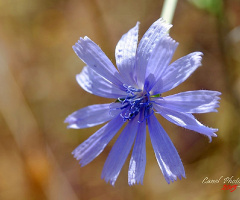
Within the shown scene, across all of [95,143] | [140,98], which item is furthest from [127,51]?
[95,143]

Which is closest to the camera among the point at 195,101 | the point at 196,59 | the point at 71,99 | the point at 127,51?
the point at 196,59

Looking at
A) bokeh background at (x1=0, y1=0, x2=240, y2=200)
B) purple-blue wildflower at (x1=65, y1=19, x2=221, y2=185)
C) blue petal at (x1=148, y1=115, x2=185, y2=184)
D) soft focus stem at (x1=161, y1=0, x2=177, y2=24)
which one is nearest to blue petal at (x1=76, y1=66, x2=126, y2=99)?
purple-blue wildflower at (x1=65, y1=19, x2=221, y2=185)

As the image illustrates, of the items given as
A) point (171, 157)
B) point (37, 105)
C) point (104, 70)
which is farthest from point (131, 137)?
point (37, 105)

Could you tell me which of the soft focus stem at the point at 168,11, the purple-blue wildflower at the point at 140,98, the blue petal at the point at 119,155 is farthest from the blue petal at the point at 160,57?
the blue petal at the point at 119,155

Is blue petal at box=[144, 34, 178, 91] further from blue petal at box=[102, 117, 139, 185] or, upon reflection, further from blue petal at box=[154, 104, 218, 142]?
blue petal at box=[102, 117, 139, 185]

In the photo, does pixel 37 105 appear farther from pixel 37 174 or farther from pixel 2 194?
pixel 2 194

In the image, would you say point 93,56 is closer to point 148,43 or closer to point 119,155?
point 148,43

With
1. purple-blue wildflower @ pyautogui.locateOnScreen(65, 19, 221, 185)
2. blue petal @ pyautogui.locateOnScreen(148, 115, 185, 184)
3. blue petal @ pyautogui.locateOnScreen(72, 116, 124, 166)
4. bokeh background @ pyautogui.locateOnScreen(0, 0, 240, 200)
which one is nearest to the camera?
purple-blue wildflower @ pyautogui.locateOnScreen(65, 19, 221, 185)
